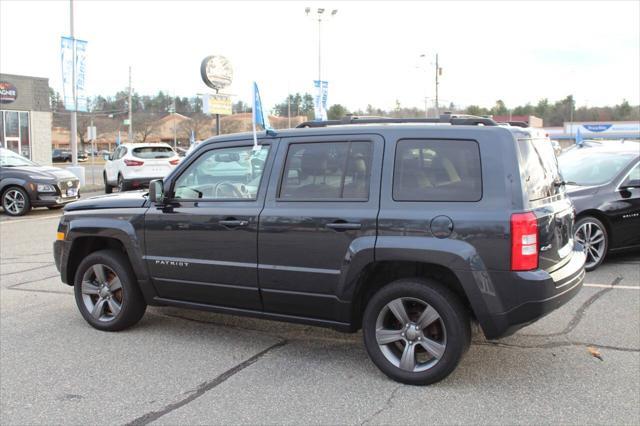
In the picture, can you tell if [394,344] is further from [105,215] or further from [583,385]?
[105,215]

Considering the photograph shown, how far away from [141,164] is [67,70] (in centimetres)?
531

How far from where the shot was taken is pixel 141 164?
19000mm

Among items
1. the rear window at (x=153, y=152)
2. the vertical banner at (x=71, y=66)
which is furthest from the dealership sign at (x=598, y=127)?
the vertical banner at (x=71, y=66)

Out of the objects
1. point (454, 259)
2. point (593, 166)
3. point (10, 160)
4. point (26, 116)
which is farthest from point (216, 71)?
point (454, 259)

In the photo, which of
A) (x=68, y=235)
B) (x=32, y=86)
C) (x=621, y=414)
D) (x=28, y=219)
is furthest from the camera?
(x=32, y=86)

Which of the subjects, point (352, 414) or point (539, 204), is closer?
point (352, 414)

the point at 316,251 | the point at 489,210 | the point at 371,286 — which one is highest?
the point at 489,210

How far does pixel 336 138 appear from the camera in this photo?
430 centimetres

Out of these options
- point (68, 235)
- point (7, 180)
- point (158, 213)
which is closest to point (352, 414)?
point (158, 213)

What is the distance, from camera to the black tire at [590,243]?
7.30 m

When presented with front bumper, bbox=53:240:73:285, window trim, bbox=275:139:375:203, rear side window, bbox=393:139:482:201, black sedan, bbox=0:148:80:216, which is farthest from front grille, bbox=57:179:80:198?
rear side window, bbox=393:139:482:201

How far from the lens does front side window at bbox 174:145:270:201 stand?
4.60 meters

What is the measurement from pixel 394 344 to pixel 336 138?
1.55 metres

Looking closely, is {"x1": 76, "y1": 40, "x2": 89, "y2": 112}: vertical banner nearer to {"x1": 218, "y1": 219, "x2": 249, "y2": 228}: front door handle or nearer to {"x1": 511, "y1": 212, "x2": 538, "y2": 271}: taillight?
{"x1": 218, "y1": 219, "x2": 249, "y2": 228}: front door handle
